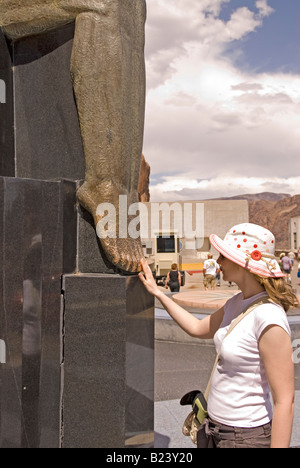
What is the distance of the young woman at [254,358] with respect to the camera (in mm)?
1754

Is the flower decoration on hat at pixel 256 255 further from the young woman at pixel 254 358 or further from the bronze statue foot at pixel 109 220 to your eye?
the bronze statue foot at pixel 109 220

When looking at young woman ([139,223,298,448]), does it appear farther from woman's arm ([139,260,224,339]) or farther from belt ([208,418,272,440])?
woman's arm ([139,260,224,339])

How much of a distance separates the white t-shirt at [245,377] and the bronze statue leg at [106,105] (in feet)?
3.00

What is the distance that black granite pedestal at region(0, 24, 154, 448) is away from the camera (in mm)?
2498


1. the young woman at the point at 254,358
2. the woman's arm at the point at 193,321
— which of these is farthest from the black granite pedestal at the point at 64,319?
the young woman at the point at 254,358

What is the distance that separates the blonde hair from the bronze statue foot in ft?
2.90

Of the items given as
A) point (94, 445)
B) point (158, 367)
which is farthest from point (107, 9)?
point (158, 367)

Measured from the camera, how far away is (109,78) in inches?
104

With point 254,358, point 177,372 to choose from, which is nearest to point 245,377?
point 254,358

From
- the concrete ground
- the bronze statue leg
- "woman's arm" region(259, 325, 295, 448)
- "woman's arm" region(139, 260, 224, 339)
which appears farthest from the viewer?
the concrete ground

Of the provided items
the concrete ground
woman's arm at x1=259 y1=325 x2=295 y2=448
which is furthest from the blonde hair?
the concrete ground

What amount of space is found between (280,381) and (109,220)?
51.7 inches

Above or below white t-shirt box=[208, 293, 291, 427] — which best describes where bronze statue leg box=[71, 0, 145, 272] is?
above

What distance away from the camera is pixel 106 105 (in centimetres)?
265
